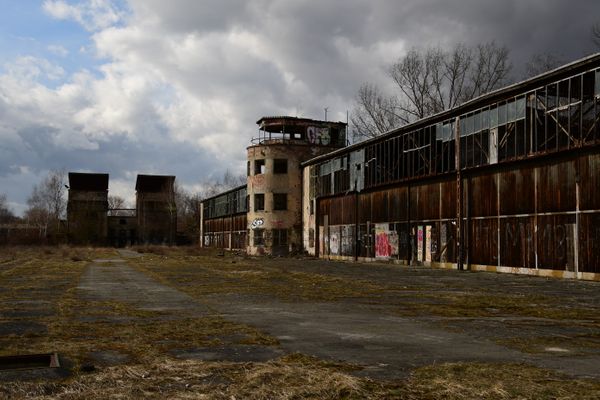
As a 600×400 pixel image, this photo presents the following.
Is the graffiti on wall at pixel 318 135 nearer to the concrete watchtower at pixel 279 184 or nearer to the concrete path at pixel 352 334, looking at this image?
the concrete watchtower at pixel 279 184

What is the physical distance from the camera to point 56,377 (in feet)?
17.0

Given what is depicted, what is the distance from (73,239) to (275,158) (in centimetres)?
3991

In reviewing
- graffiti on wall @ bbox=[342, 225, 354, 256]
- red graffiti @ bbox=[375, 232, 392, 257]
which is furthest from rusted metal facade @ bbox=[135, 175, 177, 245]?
red graffiti @ bbox=[375, 232, 392, 257]

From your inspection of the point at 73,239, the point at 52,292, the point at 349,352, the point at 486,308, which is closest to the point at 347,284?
the point at 486,308

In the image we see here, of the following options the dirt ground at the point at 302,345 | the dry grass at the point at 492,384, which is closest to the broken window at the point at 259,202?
the dirt ground at the point at 302,345

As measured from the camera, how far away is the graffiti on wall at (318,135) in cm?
5512

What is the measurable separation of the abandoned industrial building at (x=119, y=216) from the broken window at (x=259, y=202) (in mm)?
Answer: 34907

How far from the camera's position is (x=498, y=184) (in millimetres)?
25688

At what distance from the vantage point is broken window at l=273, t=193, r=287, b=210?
175 ft

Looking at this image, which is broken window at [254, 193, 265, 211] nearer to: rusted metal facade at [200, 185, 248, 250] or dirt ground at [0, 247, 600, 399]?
rusted metal facade at [200, 185, 248, 250]

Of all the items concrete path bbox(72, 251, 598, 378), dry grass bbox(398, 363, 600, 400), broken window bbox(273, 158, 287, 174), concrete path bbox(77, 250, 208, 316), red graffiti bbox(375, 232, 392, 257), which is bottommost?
concrete path bbox(77, 250, 208, 316)

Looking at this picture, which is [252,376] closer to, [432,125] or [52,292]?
[52,292]

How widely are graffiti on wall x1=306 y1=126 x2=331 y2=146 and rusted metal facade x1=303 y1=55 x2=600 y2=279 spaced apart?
16.0 m

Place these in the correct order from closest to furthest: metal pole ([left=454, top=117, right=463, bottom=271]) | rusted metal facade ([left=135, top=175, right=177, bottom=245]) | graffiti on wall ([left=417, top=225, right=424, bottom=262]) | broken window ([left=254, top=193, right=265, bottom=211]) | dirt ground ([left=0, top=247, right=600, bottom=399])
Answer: dirt ground ([left=0, top=247, right=600, bottom=399]), metal pole ([left=454, top=117, right=463, bottom=271]), graffiti on wall ([left=417, top=225, right=424, bottom=262]), broken window ([left=254, top=193, right=265, bottom=211]), rusted metal facade ([left=135, top=175, right=177, bottom=245])
